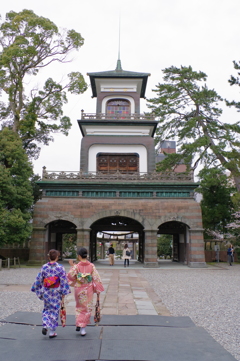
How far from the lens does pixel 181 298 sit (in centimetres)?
923

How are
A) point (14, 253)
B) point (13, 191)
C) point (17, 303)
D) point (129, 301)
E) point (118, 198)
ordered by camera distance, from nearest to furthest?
point (17, 303)
point (129, 301)
point (13, 191)
point (118, 198)
point (14, 253)

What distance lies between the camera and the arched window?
25.0 meters

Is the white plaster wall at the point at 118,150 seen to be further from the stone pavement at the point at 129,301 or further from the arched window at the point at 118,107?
the stone pavement at the point at 129,301

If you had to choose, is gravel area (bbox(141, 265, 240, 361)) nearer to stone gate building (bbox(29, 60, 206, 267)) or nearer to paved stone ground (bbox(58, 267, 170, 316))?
paved stone ground (bbox(58, 267, 170, 316))

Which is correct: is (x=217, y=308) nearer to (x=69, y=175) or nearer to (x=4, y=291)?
(x=4, y=291)

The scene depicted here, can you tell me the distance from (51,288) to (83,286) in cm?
59

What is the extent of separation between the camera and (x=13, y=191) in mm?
18141

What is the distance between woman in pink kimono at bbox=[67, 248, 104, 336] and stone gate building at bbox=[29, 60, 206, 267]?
13.9m

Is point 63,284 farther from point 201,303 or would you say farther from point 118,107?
point 118,107

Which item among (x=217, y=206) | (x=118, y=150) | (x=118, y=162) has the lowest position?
(x=217, y=206)

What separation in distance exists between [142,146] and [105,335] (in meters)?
18.7

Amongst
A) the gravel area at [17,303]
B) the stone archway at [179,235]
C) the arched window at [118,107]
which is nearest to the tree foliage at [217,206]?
the stone archway at [179,235]

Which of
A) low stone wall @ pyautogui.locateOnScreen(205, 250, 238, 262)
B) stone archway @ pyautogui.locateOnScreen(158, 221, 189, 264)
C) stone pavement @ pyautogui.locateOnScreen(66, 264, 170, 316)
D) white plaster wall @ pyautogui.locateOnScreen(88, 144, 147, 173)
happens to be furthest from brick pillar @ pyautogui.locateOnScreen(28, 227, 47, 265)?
low stone wall @ pyautogui.locateOnScreen(205, 250, 238, 262)

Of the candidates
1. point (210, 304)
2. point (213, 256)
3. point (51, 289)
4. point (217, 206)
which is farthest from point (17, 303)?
point (213, 256)
